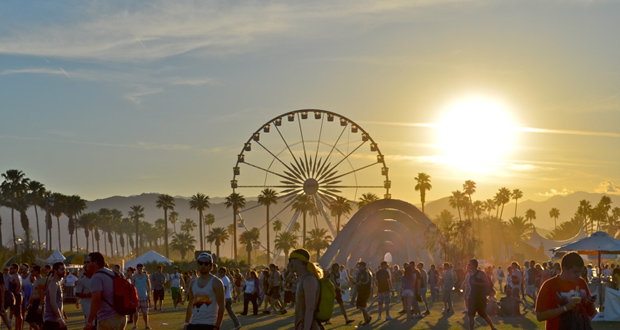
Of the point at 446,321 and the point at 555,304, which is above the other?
the point at 555,304

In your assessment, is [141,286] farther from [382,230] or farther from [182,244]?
[182,244]

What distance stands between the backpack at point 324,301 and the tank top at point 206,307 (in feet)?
4.97

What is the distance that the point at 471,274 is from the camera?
18.2 m

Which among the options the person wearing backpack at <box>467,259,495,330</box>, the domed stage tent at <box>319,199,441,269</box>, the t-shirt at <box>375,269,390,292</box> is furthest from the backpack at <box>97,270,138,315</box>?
the domed stage tent at <box>319,199,441,269</box>

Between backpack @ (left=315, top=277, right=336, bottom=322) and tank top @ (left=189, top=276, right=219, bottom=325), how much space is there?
151 cm

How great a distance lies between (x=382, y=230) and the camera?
69.6m

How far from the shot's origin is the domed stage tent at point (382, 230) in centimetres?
5997

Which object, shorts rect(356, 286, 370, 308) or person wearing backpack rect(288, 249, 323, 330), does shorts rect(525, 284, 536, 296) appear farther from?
person wearing backpack rect(288, 249, 323, 330)

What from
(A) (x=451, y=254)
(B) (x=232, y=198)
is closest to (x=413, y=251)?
(A) (x=451, y=254)

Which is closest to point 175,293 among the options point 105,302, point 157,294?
point 157,294

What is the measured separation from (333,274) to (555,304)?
59.0 ft

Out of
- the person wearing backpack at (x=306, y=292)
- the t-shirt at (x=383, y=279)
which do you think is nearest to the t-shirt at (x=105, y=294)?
the person wearing backpack at (x=306, y=292)

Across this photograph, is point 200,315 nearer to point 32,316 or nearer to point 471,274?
point 32,316

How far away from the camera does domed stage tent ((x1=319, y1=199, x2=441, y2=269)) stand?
197ft
